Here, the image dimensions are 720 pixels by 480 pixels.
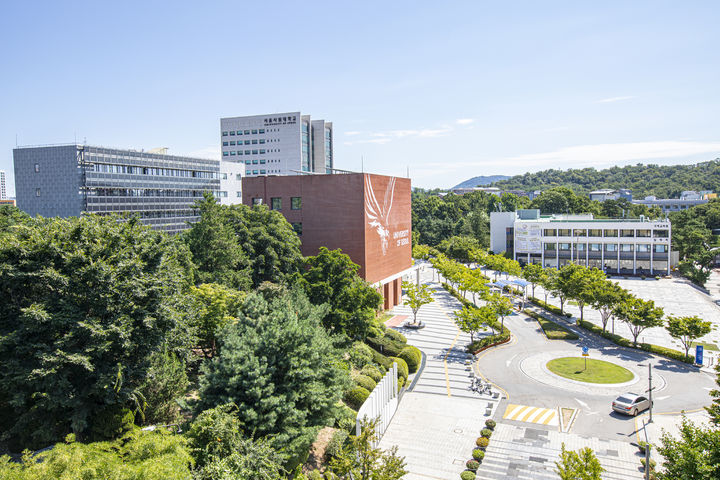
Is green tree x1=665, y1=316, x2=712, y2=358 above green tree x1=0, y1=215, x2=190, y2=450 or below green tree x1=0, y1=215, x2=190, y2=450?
below

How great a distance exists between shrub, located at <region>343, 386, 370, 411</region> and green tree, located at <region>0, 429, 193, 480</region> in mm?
11231

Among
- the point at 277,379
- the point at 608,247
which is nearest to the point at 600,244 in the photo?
the point at 608,247

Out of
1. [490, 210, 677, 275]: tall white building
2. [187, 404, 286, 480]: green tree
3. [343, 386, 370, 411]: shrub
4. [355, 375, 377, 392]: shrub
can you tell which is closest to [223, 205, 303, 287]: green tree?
[355, 375, 377, 392]: shrub

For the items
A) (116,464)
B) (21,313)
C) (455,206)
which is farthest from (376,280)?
(455,206)

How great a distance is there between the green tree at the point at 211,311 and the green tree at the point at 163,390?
Result: 4058 mm

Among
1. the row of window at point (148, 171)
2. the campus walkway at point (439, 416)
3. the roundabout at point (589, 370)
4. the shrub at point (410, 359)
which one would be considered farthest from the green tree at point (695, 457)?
the row of window at point (148, 171)

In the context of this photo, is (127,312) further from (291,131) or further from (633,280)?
(291,131)

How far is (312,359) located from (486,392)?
630 inches

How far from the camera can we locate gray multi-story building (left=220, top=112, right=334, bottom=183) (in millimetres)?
109312

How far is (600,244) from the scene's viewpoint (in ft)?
262

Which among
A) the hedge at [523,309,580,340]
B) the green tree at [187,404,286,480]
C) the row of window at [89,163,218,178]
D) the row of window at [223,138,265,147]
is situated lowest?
the hedge at [523,309,580,340]

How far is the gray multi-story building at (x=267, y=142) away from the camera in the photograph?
109312 millimetres

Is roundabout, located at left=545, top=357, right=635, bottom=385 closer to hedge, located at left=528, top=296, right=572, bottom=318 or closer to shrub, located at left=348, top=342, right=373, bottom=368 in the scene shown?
shrub, located at left=348, top=342, right=373, bottom=368

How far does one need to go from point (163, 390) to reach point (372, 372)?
12.3 m
